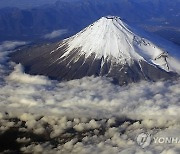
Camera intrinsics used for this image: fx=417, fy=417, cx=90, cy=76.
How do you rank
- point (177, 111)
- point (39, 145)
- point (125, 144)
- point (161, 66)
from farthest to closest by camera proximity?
point (161, 66), point (177, 111), point (39, 145), point (125, 144)

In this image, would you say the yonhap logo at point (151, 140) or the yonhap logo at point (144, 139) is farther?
the yonhap logo at point (144, 139)

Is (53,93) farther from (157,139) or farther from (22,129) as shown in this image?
(157,139)

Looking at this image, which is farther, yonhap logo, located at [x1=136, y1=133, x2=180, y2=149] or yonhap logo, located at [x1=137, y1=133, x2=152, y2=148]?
yonhap logo, located at [x1=137, y1=133, x2=152, y2=148]

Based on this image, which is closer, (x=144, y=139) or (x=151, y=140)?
(x=151, y=140)

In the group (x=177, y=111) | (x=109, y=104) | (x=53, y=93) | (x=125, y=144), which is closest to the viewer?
(x=125, y=144)

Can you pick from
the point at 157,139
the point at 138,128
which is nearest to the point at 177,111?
the point at 138,128

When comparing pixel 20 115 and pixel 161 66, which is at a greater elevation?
pixel 161 66

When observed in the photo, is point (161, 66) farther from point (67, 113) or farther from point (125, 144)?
point (125, 144)

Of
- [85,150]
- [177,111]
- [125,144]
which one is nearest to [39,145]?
[85,150]

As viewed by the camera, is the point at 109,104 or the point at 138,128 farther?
the point at 109,104

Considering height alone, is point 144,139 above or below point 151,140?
above

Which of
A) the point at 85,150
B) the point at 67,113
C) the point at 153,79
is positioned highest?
the point at 153,79
